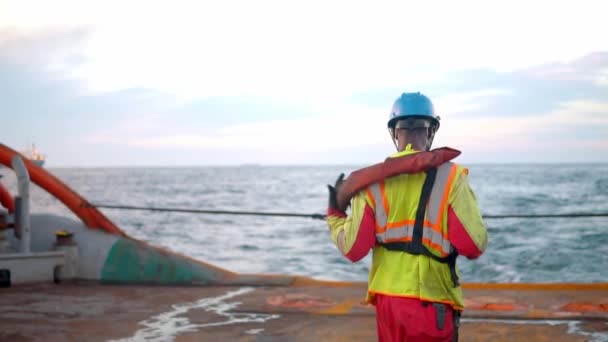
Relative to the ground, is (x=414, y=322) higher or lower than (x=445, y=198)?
lower

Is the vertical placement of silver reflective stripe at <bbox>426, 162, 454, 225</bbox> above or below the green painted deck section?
above

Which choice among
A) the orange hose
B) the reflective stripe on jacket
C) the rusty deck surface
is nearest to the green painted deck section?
the rusty deck surface

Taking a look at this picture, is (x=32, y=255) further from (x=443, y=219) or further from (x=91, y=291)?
(x=443, y=219)

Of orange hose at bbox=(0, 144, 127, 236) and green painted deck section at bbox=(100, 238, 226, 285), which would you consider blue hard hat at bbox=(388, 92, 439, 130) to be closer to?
green painted deck section at bbox=(100, 238, 226, 285)

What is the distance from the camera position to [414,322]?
254 centimetres

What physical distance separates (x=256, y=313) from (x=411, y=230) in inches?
141

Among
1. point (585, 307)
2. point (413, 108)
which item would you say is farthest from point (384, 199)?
point (585, 307)

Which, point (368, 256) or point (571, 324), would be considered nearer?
point (571, 324)

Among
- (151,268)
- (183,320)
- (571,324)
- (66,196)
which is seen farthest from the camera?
(66,196)

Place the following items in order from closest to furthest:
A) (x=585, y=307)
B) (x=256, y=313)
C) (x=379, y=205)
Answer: (x=379, y=205)
(x=585, y=307)
(x=256, y=313)

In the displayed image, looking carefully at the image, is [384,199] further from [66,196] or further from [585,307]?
[66,196]

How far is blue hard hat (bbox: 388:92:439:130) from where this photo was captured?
8.82 feet

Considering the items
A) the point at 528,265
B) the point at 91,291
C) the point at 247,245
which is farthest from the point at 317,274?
the point at 91,291

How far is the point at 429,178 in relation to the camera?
256 cm
